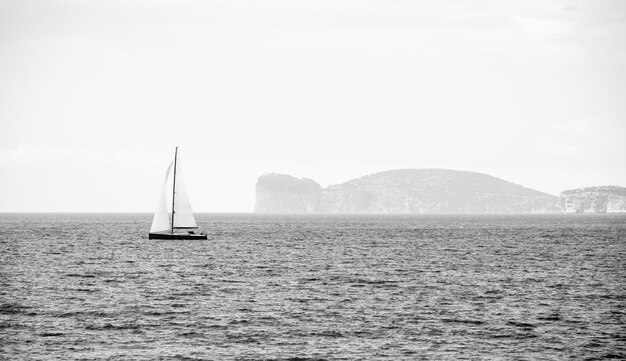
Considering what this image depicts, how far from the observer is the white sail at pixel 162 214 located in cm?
11439

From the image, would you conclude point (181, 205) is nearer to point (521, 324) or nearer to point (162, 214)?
point (162, 214)

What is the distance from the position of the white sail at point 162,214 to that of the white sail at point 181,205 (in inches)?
62.3

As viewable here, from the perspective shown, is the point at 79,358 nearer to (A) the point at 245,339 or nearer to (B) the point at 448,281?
(A) the point at 245,339

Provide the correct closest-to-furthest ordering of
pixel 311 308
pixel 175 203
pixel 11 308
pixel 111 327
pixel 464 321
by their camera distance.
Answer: pixel 111 327 < pixel 464 321 < pixel 11 308 < pixel 311 308 < pixel 175 203

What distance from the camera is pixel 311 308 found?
53531mm

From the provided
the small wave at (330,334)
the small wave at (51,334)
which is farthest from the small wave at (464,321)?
the small wave at (51,334)

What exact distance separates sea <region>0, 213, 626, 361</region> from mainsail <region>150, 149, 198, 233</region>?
22.1 metres

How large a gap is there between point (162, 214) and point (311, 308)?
6902 cm

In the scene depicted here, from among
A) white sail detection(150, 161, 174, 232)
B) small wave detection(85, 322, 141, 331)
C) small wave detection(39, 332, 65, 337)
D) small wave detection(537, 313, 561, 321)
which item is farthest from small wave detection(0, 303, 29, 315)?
white sail detection(150, 161, 174, 232)

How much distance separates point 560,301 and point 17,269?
4793 cm

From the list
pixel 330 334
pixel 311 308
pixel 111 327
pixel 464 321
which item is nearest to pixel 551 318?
pixel 464 321

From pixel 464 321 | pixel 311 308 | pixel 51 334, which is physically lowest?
pixel 51 334

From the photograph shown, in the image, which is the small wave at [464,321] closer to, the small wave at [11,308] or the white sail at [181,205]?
the small wave at [11,308]

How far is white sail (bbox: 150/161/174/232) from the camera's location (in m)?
114
